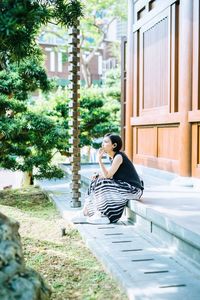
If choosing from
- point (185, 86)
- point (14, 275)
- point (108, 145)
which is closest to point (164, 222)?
point (108, 145)

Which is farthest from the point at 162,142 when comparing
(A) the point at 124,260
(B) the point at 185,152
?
(A) the point at 124,260

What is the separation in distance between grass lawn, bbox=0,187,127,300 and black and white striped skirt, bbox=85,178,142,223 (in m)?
0.51

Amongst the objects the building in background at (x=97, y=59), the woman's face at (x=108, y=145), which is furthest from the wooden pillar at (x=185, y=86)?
the building in background at (x=97, y=59)

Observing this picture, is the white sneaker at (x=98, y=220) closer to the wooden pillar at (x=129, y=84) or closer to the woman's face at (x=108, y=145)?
the woman's face at (x=108, y=145)

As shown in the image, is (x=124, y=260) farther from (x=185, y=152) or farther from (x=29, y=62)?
(x=29, y=62)

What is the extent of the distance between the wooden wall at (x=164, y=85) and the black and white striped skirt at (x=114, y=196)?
1.44m

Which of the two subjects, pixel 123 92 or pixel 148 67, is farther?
pixel 123 92

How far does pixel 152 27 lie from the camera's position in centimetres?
839

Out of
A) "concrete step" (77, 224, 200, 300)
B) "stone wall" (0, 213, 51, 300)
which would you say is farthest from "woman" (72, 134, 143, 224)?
"stone wall" (0, 213, 51, 300)

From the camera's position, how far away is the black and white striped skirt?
5645 mm

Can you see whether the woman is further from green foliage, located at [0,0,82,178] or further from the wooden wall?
green foliage, located at [0,0,82,178]

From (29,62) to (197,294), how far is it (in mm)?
5633

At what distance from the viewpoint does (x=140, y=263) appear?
13.0 ft

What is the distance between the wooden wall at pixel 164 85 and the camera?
21.9ft
